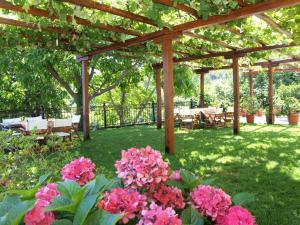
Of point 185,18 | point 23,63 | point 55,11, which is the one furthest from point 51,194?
point 23,63

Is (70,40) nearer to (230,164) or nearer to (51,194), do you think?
(230,164)

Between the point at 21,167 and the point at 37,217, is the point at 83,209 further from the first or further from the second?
the point at 21,167

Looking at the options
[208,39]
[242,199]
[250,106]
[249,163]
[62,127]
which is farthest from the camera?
[250,106]

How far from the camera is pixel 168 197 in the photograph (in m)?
1.40

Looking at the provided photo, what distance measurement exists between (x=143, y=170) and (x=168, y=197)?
0.49 ft

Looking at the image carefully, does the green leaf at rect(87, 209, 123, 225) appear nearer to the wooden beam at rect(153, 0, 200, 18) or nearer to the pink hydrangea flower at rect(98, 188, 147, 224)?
the pink hydrangea flower at rect(98, 188, 147, 224)

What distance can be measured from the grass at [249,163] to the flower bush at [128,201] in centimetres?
160

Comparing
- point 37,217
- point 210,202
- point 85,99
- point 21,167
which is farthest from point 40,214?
point 85,99

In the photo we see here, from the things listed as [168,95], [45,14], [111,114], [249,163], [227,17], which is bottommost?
[249,163]

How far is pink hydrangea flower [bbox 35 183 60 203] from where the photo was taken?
1332mm

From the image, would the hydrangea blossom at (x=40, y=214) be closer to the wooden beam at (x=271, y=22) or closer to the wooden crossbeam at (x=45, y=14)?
the wooden crossbeam at (x=45, y=14)

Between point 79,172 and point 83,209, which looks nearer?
point 83,209

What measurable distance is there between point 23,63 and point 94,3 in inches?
356

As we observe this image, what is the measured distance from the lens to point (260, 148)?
8.16 m
